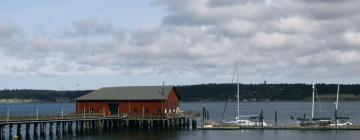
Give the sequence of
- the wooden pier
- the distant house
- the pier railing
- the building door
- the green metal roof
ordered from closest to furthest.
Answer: the pier railing
the wooden pier
the distant house
the green metal roof
the building door

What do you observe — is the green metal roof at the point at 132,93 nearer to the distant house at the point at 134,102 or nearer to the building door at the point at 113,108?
the distant house at the point at 134,102

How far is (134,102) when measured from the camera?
89.9m

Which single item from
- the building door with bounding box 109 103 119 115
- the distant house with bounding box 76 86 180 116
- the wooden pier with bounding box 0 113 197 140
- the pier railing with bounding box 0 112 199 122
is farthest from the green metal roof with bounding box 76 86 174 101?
the wooden pier with bounding box 0 113 197 140

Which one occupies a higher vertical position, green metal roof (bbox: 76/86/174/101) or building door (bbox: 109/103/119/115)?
green metal roof (bbox: 76/86/174/101)

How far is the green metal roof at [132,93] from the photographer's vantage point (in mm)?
89812

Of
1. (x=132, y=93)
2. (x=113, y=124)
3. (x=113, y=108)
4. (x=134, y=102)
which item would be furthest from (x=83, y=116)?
(x=132, y=93)

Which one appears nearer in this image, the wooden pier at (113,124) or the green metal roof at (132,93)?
the wooden pier at (113,124)

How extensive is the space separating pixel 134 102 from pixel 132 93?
8.64 ft

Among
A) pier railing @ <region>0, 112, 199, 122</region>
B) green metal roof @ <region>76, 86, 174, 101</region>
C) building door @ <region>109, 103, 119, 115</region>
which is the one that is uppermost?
green metal roof @ <region>76, 86, 174, 101</region>

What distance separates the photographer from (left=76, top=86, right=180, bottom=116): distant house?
88812 millimetres

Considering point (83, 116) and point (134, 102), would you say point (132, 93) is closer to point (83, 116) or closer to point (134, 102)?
point (134, 102)

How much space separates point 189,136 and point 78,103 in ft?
69.0

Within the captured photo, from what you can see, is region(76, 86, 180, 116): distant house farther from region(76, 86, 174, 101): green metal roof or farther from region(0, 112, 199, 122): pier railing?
region(0, 112, 199, 122): pier railing

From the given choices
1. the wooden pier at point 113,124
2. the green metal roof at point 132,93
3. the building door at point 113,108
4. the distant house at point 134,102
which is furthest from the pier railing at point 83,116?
the green metal roof at point 132,93
